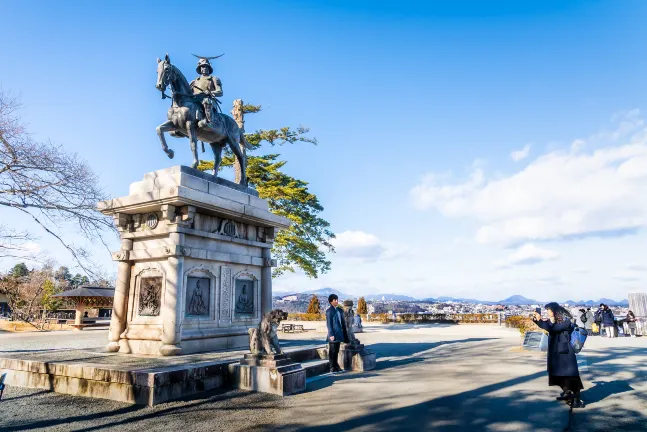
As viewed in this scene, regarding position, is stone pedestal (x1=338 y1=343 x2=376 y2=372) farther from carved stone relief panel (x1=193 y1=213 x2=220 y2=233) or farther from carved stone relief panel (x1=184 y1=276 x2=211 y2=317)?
carved stone relief panel (x1=193 y1=213 x2=220 y2=233)

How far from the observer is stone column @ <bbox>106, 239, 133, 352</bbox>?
31.1 ft

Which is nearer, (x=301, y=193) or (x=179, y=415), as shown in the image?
(x=179, y=415)

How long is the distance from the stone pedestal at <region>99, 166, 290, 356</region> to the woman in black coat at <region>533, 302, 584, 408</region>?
6896mm

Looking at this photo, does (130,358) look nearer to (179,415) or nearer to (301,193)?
(179,415)

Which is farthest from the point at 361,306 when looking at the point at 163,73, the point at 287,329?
the point at 163,73

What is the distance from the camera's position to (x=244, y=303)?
10789mm

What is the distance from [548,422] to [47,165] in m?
13.4

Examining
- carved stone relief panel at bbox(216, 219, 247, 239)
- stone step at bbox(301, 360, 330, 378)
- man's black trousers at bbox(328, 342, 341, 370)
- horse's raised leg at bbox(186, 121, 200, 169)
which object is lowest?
stone step at bbox(301, 360, 330, 378)

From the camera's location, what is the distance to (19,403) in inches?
243

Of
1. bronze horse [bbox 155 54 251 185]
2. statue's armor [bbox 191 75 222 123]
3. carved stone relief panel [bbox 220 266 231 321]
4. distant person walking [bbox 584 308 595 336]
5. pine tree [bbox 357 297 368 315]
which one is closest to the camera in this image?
bronze horse [bbox 155 54 251 185]

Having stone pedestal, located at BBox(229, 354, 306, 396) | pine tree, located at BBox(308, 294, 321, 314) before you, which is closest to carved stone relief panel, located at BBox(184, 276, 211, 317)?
stone pedestal, located at BBox(229, 354, 306, 396)

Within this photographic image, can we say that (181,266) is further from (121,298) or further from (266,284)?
(266,284)

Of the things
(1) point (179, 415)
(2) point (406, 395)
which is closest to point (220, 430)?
(1) point (179, 415)

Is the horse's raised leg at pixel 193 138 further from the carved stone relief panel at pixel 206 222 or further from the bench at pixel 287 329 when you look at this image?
the bench at pixel 287 329
